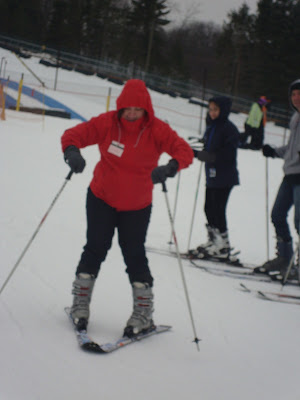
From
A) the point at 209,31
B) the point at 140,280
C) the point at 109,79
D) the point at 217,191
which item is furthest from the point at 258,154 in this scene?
the point at 209,31

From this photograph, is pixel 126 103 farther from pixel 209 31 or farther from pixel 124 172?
pixel 209 31

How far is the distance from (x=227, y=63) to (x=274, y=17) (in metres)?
5.07

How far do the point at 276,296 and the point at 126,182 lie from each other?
1.74m

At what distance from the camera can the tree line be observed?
100 ft

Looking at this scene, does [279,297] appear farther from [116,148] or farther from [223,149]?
[116,148]

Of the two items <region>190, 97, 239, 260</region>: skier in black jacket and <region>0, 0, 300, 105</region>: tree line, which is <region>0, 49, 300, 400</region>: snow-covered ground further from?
<region>0, 0, 300, 105</region>: tree line

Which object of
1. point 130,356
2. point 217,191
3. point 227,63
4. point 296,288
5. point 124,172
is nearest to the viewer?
point 130,356

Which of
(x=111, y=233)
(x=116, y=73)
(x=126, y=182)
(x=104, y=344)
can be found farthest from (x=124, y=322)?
(x=116, y=73)

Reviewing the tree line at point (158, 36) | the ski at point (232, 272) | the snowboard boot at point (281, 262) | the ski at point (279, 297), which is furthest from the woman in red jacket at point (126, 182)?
the tree line at point (158, 36)

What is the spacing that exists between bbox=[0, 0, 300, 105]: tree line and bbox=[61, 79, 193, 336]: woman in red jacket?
1106 inches

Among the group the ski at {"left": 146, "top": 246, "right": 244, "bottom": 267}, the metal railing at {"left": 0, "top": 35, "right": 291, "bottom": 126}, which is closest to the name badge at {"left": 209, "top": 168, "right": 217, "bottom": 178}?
the ski at {"left": 146, "top": 246, "right": 244, "bottom": 267}

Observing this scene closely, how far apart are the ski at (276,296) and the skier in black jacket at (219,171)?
670mm

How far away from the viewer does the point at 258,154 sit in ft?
41.5

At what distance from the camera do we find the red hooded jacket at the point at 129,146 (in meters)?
2.44
